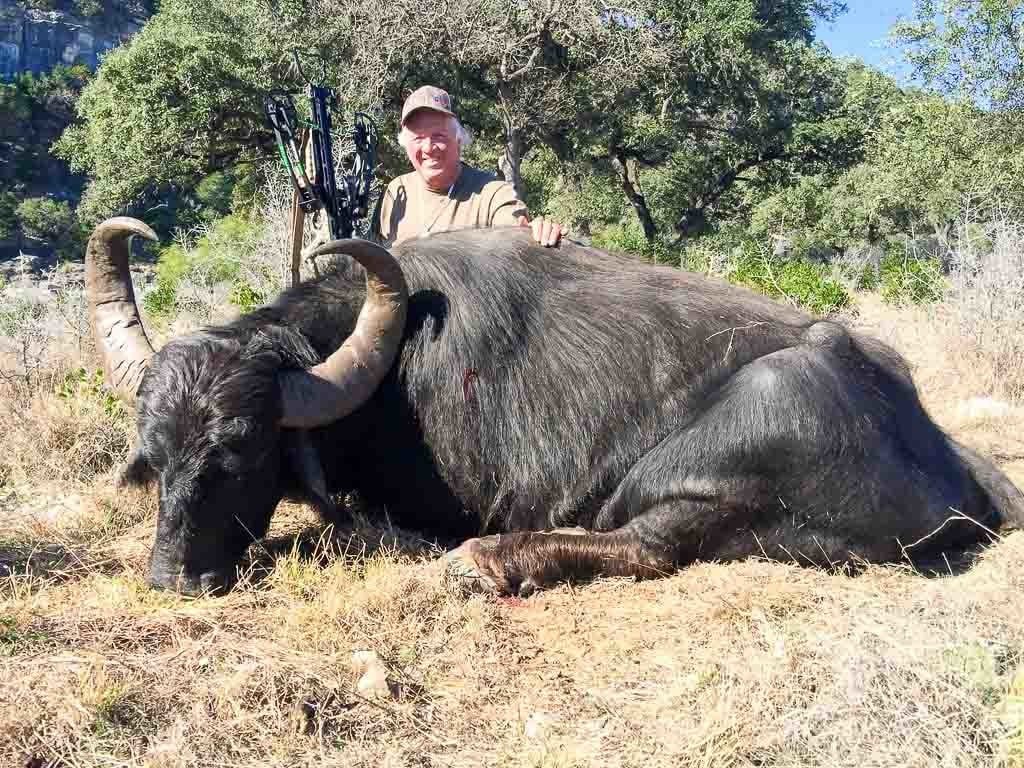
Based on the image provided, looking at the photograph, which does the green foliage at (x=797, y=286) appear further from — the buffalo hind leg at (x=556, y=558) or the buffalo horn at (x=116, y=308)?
the buffalo horn at (x=116, y=308)

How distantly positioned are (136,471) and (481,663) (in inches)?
69.0

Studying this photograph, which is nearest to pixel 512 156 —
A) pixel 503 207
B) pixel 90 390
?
pixel 503 207

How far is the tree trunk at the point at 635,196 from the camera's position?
2886 cm

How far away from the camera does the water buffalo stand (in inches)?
134

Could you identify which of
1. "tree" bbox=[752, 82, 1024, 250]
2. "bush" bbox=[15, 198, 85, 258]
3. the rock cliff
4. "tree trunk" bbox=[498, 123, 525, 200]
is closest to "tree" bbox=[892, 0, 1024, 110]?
"tree" bbox=[752, 82, 1024, 250]

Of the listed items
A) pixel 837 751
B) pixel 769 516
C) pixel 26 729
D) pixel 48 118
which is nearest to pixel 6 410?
pixel 26 729

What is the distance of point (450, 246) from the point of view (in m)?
4.20

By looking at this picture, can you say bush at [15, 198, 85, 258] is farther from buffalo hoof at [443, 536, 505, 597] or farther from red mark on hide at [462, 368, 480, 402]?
buffalo hoof at [443, 536, 505, 597]

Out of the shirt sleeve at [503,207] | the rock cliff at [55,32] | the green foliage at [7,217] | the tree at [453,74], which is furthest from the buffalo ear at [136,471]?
the rock cliff at [55,32]

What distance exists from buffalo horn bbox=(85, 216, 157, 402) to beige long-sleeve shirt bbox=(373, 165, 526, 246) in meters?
1.87

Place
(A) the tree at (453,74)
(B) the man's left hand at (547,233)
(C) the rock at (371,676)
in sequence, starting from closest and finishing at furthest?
(C) the rock at (371,676) → (B) the man's left hand at (547,233) → (A) the tree at (453,74)

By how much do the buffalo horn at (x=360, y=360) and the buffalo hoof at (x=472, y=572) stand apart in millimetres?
791

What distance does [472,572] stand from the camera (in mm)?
3600

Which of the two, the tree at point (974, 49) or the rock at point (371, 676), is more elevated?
the tree at point (974, 49)
